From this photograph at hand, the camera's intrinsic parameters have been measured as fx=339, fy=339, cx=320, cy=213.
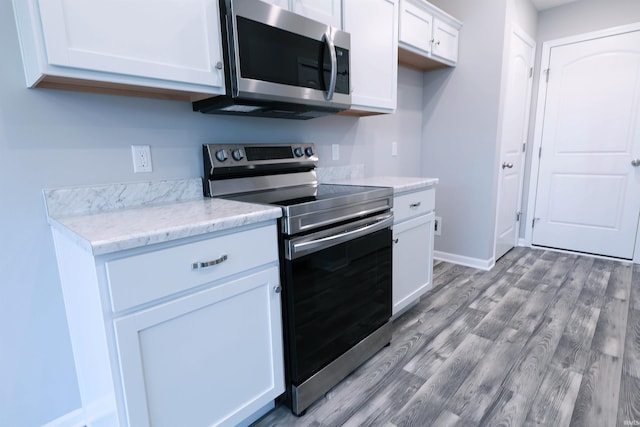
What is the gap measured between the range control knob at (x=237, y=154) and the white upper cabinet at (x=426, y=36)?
1382mm

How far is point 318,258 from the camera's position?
140 cm

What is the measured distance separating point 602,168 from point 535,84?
1027 mm

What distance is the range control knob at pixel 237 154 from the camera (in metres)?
1.63

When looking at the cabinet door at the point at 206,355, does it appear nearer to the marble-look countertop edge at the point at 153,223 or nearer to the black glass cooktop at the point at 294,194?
the marble-look countertop edge at the point at 153,223

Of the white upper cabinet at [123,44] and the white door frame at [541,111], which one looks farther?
the white door frame at [541,111]

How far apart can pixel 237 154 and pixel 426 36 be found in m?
1.77

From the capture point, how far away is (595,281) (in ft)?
8.92

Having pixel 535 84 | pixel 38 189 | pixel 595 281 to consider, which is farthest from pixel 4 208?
pixel 535 84

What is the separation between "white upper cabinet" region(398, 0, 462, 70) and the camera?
2.29 metres

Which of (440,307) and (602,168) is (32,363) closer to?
(440,307)

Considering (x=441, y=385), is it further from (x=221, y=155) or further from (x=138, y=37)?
(x=138, y=37)

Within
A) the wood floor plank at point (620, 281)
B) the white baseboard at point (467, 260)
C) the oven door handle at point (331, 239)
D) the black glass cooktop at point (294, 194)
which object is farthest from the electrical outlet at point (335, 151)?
the wood floor plank at point (620, 281)

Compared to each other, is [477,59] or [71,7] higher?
[477,59]

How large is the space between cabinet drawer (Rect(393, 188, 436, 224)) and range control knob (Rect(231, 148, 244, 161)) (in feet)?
2.82
